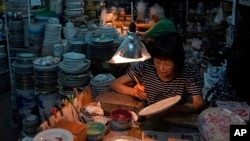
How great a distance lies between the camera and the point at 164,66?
1771 millimetres

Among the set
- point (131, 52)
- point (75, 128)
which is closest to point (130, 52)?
point (131, 52)

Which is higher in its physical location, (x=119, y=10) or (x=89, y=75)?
(x=119, y=10)

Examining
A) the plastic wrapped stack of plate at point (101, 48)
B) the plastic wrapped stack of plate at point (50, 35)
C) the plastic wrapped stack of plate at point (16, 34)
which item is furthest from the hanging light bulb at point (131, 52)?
the plastic wrapped stack of plate at point (16, 34)

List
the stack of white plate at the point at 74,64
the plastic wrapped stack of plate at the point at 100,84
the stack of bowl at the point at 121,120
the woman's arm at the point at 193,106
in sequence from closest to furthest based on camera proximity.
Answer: the stack of bowl at the point at 121,120 < the woman's arm at the point at 193,106 < the plastic wrapped stack of plate at the point at 100,84 < the stack of white plate at the point at 74,64

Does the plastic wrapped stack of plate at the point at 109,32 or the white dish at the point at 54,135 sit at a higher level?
the plastic wrapped stack of plate at the point at 109,32

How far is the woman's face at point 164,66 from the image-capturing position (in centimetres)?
176

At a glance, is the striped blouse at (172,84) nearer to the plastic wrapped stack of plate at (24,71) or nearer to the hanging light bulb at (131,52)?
the hanging light bulb at (131,52)

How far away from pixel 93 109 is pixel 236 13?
6.55 ft

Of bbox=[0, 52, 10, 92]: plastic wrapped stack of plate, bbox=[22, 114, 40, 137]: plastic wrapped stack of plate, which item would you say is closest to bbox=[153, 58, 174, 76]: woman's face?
bbox=[22, 114, 40, 137]: plastic wrapped stack of plate

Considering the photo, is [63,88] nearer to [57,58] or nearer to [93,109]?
[57,58]

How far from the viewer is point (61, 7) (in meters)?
3.79

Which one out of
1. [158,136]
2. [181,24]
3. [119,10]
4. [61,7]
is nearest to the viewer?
[158,136]

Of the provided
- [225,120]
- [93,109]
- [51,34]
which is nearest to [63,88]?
[51,34]

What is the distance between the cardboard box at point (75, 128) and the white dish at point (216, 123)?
0.58m
